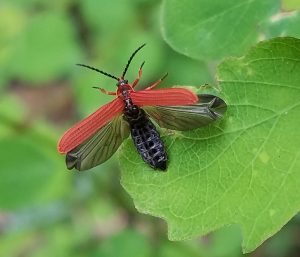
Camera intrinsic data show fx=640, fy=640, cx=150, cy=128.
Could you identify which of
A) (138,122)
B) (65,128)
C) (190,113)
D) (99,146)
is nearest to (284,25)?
(190,113)

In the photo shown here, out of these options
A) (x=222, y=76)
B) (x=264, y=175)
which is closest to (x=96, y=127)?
(x=222, y=76)

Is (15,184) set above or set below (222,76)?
below

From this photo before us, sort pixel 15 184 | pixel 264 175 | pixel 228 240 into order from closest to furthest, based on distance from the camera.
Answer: pixel 264 175 < pixel 15 184 < pixel 228 240

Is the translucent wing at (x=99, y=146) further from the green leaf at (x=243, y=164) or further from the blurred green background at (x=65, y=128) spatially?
the blurred green background at (x=65, y=128)

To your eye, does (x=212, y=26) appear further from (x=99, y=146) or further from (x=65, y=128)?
(x=65, y=128)

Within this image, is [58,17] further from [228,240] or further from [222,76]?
[222,76]
